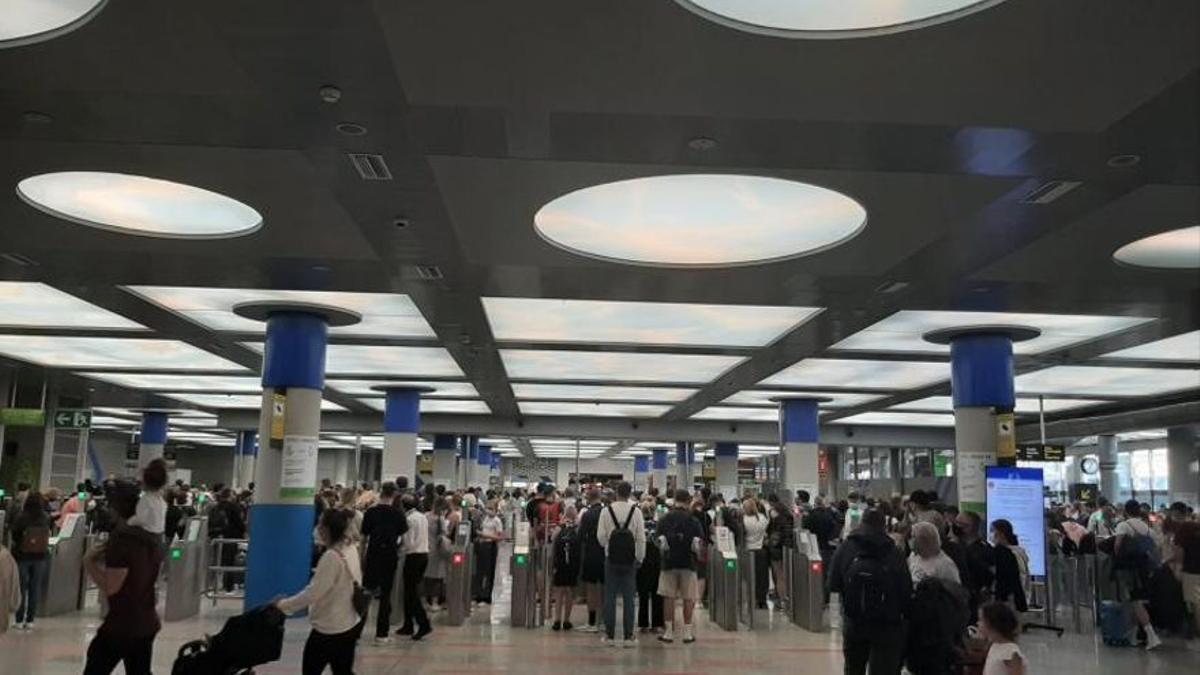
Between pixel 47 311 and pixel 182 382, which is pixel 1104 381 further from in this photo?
pixel 182 382

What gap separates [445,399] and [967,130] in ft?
77.1

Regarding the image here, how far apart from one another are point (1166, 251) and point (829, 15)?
279 inches

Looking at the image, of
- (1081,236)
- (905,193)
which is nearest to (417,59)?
(905,193)

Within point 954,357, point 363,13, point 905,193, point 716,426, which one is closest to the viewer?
point 363,13

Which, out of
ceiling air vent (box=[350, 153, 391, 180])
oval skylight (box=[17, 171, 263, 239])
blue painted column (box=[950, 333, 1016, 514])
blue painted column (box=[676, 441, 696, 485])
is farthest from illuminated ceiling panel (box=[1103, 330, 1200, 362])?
blue painted column (box=[676, 441, 696, 485])

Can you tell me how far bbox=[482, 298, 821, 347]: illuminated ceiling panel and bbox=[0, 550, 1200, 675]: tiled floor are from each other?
4643 millimetres

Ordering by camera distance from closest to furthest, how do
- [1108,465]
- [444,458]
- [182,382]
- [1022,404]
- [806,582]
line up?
[806,582]
[182,382]
[1022,404]
[1108,465]
[444,458]

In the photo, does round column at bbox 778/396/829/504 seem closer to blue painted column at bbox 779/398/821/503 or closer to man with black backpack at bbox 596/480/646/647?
blue painted column at bbox 779/398/821/503

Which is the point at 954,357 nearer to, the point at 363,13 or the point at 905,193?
the point at 905,193

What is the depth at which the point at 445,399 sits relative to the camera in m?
28.7

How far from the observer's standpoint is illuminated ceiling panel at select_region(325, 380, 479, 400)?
2433 cm

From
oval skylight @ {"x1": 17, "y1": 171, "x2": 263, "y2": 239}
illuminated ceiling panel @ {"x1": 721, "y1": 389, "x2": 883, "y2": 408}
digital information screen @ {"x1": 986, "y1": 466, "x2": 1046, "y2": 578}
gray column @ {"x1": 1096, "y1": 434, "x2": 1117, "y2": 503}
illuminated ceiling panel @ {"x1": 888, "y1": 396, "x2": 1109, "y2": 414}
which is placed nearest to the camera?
oval skylight @ {"x1": 17, "y1": 171, "x2": 263, "y2": 239}

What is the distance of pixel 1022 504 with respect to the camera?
13086 mm

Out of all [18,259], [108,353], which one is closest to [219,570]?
[18,259]
